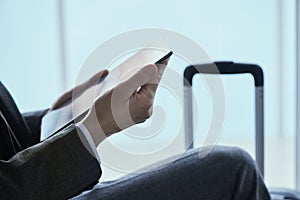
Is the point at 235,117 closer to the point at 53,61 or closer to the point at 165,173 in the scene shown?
the point at 53,61

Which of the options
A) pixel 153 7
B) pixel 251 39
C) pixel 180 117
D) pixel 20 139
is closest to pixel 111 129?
pixel 20 139

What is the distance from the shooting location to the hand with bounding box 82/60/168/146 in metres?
0.73

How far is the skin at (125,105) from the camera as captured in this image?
28.9 inches

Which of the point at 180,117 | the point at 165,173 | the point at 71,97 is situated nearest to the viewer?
the point at 165,173

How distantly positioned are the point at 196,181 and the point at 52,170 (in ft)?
1.08

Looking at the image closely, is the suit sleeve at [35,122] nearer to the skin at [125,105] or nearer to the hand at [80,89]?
the hand at [80,89]

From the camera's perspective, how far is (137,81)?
73 centimetres

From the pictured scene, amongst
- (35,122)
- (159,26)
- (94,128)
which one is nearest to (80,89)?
(35,122)

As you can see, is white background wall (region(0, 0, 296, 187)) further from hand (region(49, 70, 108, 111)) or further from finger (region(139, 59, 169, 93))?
finger (region(139, 59, 169, 93))

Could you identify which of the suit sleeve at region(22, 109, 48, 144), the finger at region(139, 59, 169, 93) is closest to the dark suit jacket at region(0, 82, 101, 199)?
the finger at region(139, 59, 169, 93)

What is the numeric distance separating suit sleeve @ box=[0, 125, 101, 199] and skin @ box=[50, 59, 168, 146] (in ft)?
0.17

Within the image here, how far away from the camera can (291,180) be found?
207 cm

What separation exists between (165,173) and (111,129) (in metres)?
0.19

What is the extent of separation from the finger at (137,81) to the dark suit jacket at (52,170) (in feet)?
0.33
